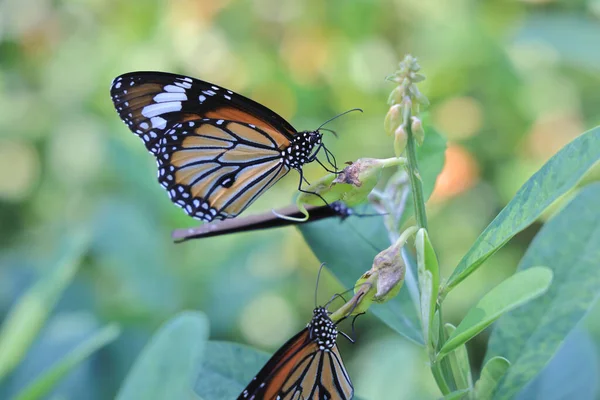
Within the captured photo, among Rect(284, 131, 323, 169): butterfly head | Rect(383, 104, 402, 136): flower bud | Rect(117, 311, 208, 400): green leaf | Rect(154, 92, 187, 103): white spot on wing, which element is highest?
Rect(154, 92, 187, 103): white spot on wing

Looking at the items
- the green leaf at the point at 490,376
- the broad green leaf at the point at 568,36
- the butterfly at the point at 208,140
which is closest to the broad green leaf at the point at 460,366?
the green leaf at the point at 490,376

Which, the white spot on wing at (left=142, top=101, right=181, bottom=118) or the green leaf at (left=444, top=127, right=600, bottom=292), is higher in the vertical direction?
the white spot on wing at (left=142, top=101, right=181, bottom=118)

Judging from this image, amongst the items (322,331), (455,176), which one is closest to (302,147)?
(322,331)

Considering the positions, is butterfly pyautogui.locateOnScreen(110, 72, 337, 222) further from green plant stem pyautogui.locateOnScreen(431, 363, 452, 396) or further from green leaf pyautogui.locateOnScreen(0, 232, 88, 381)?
green plant stem pyautogui.locateOnScreen(431, 363, 452, 396)

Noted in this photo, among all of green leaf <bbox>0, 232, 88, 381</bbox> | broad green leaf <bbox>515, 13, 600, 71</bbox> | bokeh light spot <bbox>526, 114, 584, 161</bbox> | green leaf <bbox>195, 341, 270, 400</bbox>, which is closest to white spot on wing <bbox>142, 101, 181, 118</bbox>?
green leaf <bbox>0, 232, 88, 381</bbox>

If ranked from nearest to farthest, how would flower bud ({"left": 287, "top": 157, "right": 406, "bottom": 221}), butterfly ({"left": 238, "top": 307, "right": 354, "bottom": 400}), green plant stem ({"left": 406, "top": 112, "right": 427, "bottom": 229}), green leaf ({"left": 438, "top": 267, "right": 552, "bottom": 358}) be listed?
1. green leaf ({"left": 438, "top": 267, "right": 552, "bottom": 358})
2. green plant stem ({"left": 406, "top": 112, "right": 427, "bottom": 229})
3. flower bud ({"left": 287, "top": 157, "right": 406, "bottom": 221})
4. butterfly ({"left": 238, "top": 307, "right": 354, "bottom": 400})

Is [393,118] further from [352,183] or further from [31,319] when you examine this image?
[31,319]

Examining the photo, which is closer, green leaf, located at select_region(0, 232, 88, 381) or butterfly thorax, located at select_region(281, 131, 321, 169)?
green leaf, located at select_region(0, 232, 88, 381)
